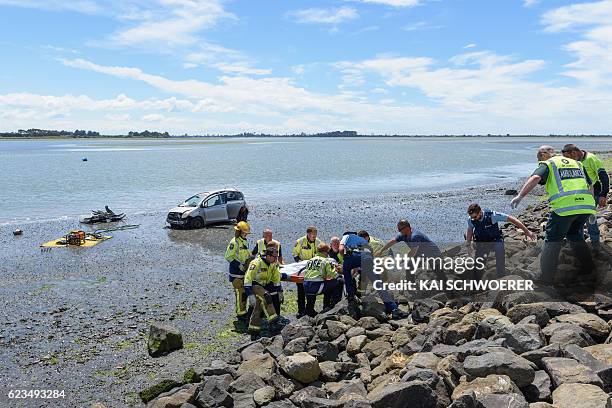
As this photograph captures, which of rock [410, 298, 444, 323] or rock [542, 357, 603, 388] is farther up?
rock [542, 357, 603, 388]

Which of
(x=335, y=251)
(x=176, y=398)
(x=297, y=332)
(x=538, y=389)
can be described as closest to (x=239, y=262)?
(x=335, y=251)

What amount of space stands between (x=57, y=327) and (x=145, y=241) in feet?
38.2

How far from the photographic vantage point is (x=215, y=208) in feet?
91.4

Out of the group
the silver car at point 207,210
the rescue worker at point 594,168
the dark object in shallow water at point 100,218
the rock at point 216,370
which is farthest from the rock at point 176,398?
the dark object in shallow water at point 100,218

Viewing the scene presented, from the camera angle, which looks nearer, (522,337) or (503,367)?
(503,367)

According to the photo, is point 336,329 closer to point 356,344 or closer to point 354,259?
point 356,344

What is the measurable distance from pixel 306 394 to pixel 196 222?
20.3 metres

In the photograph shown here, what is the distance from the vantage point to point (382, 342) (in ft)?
29.6

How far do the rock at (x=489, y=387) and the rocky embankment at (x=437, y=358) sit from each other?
0.01 meters

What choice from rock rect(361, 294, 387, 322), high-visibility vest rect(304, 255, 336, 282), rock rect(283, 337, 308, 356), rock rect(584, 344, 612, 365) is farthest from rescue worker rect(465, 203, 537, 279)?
rock rect(283, 337, 308, 356)

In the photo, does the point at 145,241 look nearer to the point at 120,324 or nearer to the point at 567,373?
the point at 120,324

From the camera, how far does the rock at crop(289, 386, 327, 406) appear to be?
7.54 m

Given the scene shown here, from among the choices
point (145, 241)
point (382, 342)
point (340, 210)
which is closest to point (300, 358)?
point (382, 342)

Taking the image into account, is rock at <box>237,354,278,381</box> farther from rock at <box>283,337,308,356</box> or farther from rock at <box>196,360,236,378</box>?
rock at <box>283,337,308,356</box>
